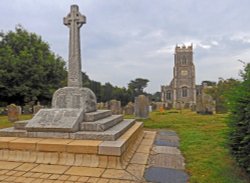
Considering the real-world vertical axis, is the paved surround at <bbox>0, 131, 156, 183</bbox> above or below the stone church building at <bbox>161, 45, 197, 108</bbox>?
below

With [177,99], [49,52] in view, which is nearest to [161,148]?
[49,52]

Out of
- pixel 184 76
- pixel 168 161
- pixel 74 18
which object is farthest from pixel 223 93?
pixel 184 76

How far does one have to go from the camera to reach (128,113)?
760 inches

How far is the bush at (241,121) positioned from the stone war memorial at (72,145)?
5.90 feet

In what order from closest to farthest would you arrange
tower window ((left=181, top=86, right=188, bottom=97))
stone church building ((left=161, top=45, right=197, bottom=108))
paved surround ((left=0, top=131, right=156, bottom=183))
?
paved surround ((left=0, top=131, right=156, bottom=183)), stone church building ((left=161, top=45, right=197, bottom=108)), tower window ((left=181, top=86, right=188, bottom=97))

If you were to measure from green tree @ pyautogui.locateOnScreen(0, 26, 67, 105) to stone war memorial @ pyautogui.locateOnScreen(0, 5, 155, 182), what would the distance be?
18064 millimetres

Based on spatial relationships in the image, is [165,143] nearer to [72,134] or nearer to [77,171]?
[72,134]

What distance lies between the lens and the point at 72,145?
16.3ft

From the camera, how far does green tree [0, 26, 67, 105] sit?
23172 millimetres

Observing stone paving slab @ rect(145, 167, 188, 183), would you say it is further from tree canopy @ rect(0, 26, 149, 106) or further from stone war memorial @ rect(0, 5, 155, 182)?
tree canopy @ rect(0, 26, 149, 106)

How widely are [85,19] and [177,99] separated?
220 ft

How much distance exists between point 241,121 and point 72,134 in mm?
3589

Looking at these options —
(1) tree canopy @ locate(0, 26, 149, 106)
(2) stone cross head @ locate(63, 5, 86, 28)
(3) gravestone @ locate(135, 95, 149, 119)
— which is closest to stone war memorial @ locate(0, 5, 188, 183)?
(2) stone cross head @ locate(63, 5, 86, 28)

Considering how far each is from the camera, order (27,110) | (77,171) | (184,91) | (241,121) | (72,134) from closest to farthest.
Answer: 1. (77,171)
2. (241,121)
3. (72,134)
4. (27,110)
5. (184,91)
